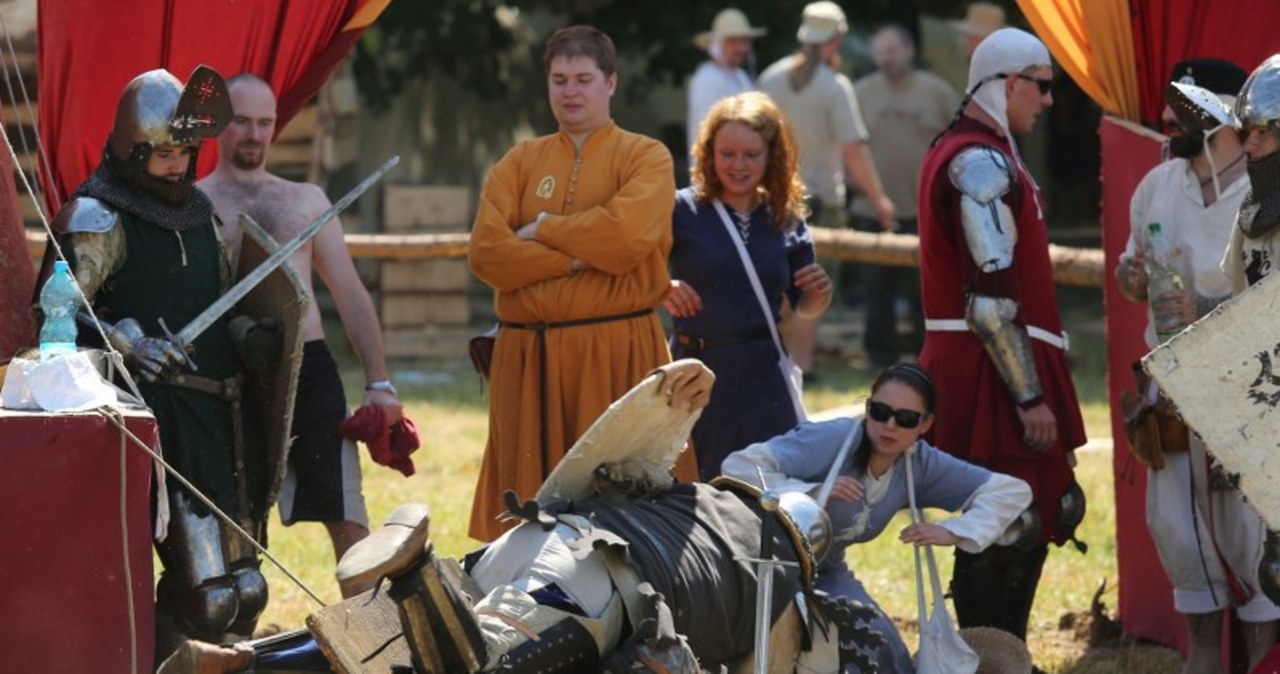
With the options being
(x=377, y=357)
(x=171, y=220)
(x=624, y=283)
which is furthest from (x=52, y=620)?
(x=624, y=283)

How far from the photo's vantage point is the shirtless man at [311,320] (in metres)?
6.31

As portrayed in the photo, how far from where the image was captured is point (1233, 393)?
195 inches

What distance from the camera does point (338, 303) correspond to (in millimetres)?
6508

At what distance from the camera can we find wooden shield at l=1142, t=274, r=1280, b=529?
4934mm

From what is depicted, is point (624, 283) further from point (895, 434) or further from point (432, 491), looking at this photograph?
point (432, 491)

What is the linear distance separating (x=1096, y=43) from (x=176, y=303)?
286cm

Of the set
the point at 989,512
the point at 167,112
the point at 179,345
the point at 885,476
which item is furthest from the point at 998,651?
the point at 167,112

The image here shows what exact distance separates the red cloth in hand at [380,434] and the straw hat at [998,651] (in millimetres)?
1584

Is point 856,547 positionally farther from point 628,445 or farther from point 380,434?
point 628,445

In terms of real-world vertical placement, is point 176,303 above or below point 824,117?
above

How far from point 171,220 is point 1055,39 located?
2772mm

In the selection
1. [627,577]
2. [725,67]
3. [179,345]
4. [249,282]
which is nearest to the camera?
[627,577]

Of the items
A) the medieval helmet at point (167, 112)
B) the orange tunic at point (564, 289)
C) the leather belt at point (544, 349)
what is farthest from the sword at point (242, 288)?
the leather belt at point (544, 349)

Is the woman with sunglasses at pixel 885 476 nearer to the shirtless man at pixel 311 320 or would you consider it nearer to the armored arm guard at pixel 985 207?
the armored arm guard at pixel 985 207
